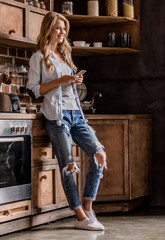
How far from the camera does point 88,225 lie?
3.71 m

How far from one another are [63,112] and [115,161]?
0.91m

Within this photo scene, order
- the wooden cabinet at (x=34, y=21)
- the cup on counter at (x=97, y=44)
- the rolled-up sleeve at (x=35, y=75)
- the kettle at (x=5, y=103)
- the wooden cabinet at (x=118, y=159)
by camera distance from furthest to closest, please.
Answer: the cup on counter at (x=97, y=44) → the wooden cabinet at (x=118, y=159) → the wooden cabinet at (x=34, y=21) → the rolled-up sleeve at (x=35, y=75) → the kettle at (x=5, y=103)

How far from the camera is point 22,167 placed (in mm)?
3668

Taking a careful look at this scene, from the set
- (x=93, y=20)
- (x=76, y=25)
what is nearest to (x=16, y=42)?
(x=93, y=20)

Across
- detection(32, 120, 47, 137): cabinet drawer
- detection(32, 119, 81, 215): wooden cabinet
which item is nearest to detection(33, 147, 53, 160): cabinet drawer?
detection(32, 119, 81, 215): wooden cabinet

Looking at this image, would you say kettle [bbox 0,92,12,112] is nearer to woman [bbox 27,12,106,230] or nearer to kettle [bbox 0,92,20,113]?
kettle [bbox 0,92,20,113]

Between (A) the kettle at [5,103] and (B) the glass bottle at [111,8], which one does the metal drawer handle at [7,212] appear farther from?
(B) the glass bottle at [111,8]

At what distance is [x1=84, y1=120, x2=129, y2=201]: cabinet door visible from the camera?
4434mm

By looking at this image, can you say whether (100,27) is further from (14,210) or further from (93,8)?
(14,210)

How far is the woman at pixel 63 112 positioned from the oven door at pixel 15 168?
9.0 inches

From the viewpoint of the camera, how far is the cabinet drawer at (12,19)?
3.98 metres

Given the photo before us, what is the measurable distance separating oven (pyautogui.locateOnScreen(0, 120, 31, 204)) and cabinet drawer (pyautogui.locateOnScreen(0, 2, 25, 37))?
0.81 metres

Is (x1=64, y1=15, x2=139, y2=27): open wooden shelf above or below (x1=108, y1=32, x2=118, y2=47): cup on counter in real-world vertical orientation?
above

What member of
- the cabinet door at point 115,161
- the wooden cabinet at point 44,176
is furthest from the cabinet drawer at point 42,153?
the cabinet door at point 115,161
